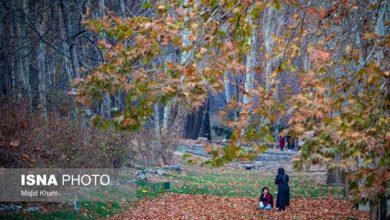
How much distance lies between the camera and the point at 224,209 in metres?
15.5

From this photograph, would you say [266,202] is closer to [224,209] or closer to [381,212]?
→ [224,209]

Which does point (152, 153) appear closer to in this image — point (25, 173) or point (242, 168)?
point (242, 168)

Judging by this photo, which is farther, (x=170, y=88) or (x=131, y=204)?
(x=131, y=204)

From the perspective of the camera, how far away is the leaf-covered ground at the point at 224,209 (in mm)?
14164

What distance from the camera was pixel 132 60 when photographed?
728 cm

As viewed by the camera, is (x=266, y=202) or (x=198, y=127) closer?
(x=266, y=202)

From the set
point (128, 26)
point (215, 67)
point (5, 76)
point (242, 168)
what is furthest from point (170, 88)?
point (242, 168)

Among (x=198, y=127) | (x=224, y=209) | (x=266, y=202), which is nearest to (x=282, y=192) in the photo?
(x=266, y=202)

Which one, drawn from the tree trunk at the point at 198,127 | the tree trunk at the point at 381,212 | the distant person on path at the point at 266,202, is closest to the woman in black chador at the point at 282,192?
the distant person on path at the point at 266,202

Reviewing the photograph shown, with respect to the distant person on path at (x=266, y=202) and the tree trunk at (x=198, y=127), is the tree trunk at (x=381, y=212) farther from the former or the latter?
the tree trunk at (x=198, y=127)

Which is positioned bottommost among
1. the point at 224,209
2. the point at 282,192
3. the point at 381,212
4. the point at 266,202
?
the point at 224,209

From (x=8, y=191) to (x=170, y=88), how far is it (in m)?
6.51

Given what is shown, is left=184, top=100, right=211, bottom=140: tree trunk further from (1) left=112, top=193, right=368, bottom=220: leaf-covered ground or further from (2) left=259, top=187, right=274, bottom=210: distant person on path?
(2) left=259, top=187, right=274, bottom=210: distant person on path

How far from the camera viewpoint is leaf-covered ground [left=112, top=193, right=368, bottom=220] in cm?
1416
